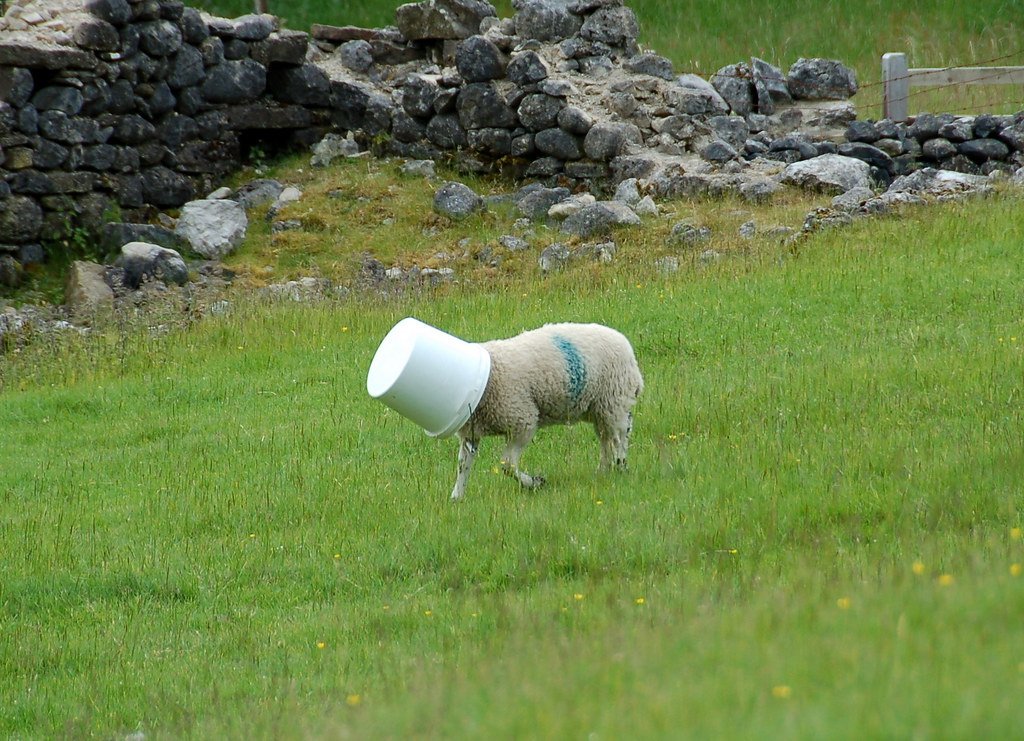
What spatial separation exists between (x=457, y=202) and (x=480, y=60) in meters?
3.00

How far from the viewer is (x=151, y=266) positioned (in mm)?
18125

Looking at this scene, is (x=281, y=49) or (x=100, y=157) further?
(x=281, y=49)

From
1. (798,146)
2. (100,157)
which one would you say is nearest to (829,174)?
(798,146)

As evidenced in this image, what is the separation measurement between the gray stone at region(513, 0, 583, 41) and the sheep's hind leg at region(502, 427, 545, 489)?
14993mm

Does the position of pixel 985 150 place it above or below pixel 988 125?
below

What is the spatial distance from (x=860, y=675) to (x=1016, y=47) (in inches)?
1343

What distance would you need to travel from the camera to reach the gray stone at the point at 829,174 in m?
19.0

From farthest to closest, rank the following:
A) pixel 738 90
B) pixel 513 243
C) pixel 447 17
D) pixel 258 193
Result: pixel 447 17 → pixel 738 90 → pixel 258 193 → pixel 513 243

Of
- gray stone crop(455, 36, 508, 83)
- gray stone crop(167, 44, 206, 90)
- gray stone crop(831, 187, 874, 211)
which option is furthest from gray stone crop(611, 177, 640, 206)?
gray stone crop(167, 44, 206, 90)

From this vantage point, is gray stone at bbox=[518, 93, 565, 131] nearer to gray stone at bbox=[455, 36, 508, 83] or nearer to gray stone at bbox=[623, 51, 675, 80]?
gray stone at bbox=[455, 36, 508, 83]

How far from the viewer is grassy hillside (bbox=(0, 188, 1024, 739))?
4.43m

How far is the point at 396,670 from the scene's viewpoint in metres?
6.27

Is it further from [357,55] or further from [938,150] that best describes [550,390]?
[357,55]

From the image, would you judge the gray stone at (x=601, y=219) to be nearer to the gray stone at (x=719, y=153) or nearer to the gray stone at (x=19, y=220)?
the gray stone at (x=719, y=153)
